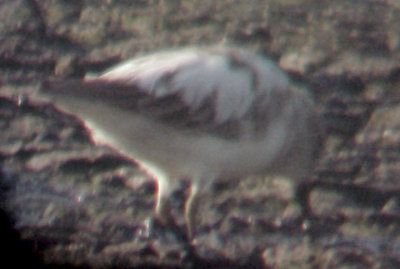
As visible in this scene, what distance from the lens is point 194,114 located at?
7.03ft

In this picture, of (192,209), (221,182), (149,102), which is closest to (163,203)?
(192,209)

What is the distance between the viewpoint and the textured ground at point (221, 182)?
2209 mm

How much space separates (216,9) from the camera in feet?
9.80

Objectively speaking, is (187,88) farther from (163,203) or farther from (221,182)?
(221,182)

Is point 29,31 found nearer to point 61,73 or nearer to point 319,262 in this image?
point 61,73

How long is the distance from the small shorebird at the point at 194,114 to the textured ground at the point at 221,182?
156 millimetres

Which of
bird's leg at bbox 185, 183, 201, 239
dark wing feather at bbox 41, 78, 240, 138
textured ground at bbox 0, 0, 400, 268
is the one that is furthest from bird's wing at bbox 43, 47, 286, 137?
textured ground at bbox 0, 0, 400, 268

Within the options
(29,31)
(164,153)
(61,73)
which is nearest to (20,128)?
(61,73)

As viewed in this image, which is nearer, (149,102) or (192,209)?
(149,102)

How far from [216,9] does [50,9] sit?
2.78 feet

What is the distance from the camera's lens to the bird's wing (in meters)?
1.97

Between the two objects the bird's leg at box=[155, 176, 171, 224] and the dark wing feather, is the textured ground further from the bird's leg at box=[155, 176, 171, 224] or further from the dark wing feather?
the dark wing feather

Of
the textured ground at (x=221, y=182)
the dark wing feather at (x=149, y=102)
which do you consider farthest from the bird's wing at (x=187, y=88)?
the textured ground at (x=221, y=182)

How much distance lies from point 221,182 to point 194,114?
52 cm
